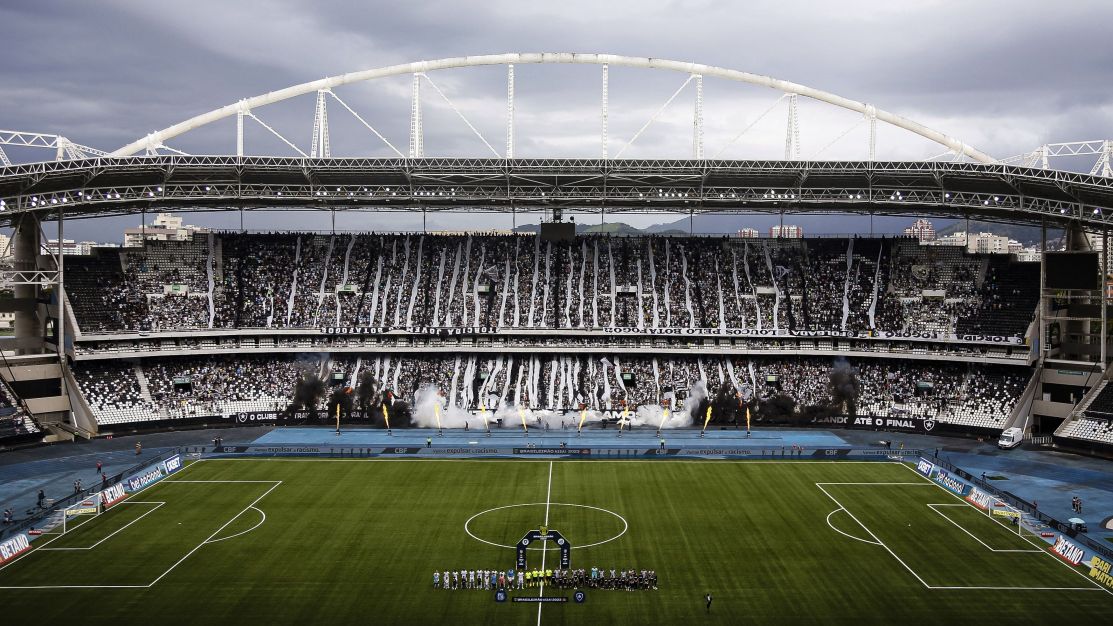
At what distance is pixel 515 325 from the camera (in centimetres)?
7644

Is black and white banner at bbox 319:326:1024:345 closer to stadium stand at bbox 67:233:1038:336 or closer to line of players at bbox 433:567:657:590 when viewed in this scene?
stadium stand at bbox 67:233:1038:336

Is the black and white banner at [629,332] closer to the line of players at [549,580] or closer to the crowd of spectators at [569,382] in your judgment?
the crowd of spectators at [569,382]

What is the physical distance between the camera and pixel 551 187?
76.1 m

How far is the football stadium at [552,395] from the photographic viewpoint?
3569 centimetres

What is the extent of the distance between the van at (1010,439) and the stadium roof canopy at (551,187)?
16.0 m

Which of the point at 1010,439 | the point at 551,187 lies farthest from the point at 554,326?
the point at 1010,439

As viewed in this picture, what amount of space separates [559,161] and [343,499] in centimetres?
3246

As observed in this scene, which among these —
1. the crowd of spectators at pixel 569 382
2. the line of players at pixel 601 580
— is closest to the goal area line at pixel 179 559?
the line of players at pixel 601 580

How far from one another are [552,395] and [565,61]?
28066mm

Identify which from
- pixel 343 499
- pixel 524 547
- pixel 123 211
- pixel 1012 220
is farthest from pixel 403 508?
pixel 1012 220

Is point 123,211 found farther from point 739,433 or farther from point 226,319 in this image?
point 739,433

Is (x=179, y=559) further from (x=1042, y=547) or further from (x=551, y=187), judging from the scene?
(x=551, y=187)

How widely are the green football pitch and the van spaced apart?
1058 centimetres

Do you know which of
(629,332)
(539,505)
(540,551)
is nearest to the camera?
(540,551)
